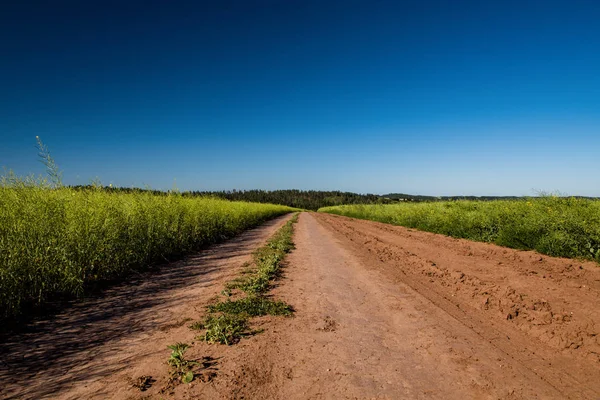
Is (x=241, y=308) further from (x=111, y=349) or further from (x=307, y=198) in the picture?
(x=307, y=198)

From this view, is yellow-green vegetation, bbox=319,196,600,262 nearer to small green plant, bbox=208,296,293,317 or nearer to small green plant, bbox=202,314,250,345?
small green plant, bbox=208,296,293,317

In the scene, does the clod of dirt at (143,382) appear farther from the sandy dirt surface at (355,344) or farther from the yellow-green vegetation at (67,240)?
the yellow-green vegetation at (67,240)

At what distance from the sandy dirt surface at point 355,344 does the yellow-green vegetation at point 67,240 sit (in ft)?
2.73

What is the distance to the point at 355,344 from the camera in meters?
3.68

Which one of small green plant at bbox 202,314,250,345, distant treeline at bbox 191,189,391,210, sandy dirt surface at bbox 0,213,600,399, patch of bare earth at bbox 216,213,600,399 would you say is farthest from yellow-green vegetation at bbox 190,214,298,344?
distant treeline at bbox 191,189,391,210

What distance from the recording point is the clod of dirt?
272 cm

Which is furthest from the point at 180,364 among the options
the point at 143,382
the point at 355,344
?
the point at 355,344

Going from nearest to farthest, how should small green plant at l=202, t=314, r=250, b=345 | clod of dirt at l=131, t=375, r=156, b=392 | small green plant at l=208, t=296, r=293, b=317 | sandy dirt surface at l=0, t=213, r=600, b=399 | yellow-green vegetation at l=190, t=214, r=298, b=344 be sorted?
1. clod of dirt at l=131, t=375, r=156, b=392
2. sandy dirt surface at l=0, t=213, r=600, b=399
3. small green plant at l=202, t=314, r=250, b=345
4. yellow-green vegetation at l=190, t=214, r=298, b=344
5. small green plant at l=208, t=296, r=293, b=317

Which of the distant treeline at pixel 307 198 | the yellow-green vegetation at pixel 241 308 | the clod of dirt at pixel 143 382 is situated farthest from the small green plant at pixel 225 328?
the distant treeline at pixel 307 198

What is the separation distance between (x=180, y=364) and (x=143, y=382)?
372 mm

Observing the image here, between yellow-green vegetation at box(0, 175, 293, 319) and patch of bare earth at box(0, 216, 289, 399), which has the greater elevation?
yellow-green vegetation at box(0, 175, 293, 319)

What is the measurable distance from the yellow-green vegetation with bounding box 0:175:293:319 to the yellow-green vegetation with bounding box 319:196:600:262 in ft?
39.8

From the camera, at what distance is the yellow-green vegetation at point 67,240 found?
4660 mm

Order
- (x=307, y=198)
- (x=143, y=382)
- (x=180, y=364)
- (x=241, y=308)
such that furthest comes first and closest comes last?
(x=307, y=198)
(x=241, y=308)
(x=180, y=364)
(x=143, y=382)
